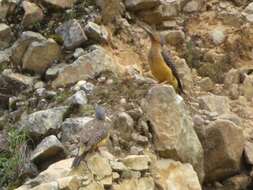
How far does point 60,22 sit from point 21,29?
1.89 ft

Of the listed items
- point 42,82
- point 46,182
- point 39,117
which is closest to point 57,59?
point 42,82

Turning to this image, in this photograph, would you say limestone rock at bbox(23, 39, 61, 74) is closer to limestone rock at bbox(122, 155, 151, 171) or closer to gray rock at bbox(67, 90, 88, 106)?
gray rock at bbox(67, 90, 88, 106)

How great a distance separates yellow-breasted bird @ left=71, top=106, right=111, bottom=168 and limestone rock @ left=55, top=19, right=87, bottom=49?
8.68 feet

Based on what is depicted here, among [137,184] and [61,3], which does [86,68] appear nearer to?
[61,3]

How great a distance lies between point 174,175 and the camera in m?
9.84

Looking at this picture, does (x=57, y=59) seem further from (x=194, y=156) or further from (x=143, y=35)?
(x=194, y=156)

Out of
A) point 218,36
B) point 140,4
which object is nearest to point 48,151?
point 140,4

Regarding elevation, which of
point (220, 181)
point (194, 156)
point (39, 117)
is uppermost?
point (39, 117)

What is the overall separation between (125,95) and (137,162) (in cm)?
154

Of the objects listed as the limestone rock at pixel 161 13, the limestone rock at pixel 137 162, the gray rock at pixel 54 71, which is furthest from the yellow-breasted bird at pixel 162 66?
the limestone rock at pixel 161 13

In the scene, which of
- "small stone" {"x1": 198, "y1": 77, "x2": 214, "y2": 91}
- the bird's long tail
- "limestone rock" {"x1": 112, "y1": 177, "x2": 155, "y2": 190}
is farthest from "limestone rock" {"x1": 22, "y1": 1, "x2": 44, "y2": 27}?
the bird's long tail

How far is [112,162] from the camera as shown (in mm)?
8992

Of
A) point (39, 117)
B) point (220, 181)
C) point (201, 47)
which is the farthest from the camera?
point (201, 47)

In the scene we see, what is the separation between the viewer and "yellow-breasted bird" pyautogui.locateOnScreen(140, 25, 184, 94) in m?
10.9
